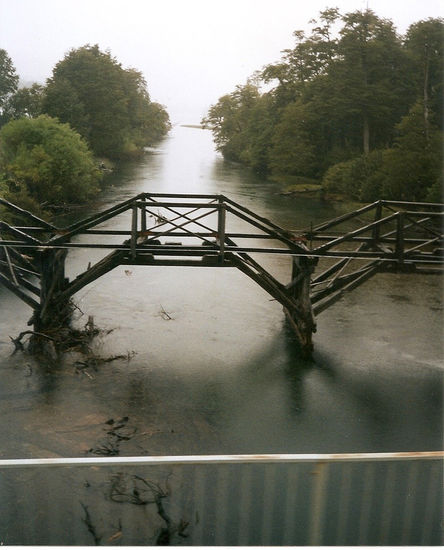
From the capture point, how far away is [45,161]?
33625mm

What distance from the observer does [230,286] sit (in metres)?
19.5

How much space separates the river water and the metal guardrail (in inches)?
34.2

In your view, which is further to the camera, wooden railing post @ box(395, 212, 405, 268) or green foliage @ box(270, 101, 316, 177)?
green foliage @ box(270, 101, 316, 177)

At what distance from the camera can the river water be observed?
31.5 ft

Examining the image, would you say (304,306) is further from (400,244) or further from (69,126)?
(69,126)

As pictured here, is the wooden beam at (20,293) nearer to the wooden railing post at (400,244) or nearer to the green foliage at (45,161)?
the wooden railing post at (400,244)

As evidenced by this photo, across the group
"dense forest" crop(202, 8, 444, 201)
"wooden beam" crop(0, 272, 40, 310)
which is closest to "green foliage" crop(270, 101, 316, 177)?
"dense forest" crop(202, 8, 444, 201)

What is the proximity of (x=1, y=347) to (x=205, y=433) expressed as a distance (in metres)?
5.65

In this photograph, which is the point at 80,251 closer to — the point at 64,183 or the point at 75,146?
the point at 64,183

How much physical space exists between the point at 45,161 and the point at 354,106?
30424mm

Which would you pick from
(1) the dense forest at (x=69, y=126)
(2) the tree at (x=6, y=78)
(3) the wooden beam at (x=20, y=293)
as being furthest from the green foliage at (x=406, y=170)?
(2) the tree at (x=6, y=78)

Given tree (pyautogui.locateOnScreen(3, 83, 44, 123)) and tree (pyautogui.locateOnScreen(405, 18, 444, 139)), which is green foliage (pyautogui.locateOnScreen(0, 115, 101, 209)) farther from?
tree (pyautogui.locateOnScreen(405, 18, 444, 139))

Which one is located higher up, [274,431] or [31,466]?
[31,466]

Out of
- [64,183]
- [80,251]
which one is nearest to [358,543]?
[80,251]
